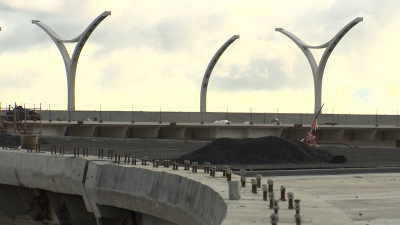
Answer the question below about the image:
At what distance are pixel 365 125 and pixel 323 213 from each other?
1737 inches

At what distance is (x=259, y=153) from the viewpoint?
20859 mm

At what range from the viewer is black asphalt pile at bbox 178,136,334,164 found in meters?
19.7

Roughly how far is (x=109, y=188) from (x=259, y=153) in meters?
8.35

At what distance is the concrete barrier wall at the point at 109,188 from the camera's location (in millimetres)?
9875

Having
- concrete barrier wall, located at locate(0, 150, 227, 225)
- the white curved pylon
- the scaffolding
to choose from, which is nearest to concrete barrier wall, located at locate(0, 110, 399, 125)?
the white curved pylon

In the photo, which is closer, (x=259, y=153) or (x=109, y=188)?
(x=109, y=188)

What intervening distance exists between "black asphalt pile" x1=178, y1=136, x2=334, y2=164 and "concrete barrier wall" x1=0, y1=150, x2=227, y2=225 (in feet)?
15.8

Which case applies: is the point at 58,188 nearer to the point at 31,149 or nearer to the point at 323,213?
the point at 31,149

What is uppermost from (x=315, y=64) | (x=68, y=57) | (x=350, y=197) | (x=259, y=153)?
(x=68, y=57)

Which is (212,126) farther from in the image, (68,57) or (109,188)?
(109,188)

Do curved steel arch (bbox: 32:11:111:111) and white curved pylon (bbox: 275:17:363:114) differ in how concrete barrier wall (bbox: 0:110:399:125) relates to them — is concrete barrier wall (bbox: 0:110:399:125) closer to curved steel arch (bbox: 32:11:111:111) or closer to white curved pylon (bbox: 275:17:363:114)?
curved steel arch (bbox: 32:11:111:111)

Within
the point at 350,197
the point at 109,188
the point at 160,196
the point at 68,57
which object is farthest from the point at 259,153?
the point at 68,57

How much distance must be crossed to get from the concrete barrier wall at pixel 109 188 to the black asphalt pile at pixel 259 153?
15.8ft

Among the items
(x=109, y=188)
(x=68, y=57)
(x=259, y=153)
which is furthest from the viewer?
(x=68, y=57)
